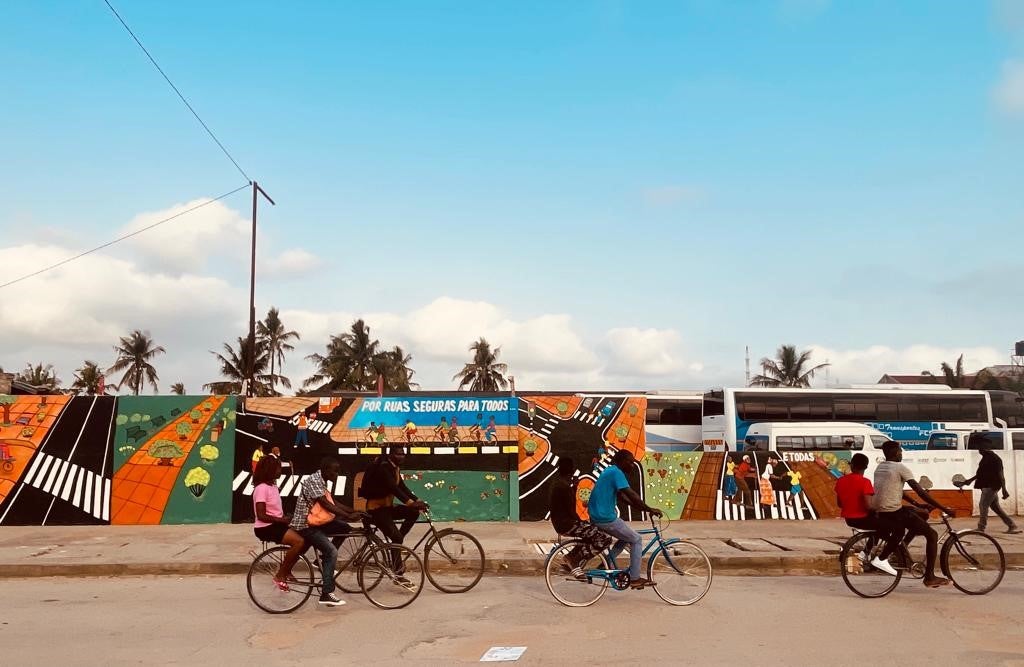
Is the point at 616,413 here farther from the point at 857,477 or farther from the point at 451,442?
the point at 857,477

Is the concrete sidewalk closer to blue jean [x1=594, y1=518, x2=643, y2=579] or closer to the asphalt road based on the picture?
the asphalt road

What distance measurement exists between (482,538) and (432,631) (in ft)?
21.1

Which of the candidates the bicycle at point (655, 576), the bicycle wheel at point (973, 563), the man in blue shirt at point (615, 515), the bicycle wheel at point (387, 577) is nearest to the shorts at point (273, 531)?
the bicycle wheel at point (387, 577)

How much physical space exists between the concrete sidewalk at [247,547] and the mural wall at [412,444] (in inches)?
29.7

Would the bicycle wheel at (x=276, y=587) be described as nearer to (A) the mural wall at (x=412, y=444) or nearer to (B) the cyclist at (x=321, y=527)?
(B) the cyclist at (x=321, y=527)

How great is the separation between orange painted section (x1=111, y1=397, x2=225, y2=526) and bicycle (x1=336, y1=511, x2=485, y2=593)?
8.59 m

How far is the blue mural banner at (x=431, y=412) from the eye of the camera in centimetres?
1691

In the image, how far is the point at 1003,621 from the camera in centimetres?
782

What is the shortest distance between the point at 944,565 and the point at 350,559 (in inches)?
240

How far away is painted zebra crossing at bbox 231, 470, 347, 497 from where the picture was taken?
1662 centimetres

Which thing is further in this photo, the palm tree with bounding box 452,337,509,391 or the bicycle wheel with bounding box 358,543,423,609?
the palm tree with bounding box 452,337,509,391

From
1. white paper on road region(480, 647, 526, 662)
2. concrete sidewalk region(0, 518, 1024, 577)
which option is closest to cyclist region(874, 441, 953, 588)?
concrete sidewalk region(0, 518, 1024, 577)

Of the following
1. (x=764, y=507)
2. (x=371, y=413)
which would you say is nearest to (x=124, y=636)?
(x=371, y=413)

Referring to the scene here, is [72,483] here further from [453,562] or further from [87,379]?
[87,379]
